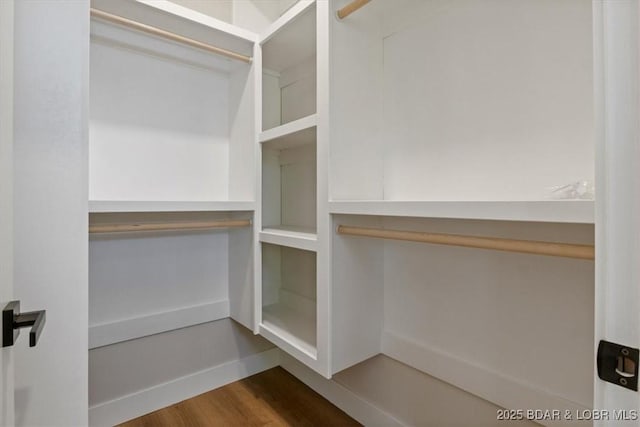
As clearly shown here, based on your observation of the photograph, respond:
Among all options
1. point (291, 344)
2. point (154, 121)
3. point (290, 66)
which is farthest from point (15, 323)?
point (290, 66)

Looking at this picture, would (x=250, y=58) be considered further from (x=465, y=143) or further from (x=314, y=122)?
(x=465, y=143)

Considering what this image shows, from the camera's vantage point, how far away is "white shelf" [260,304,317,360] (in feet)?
4.66

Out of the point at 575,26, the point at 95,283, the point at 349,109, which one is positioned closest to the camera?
the point at 575,26

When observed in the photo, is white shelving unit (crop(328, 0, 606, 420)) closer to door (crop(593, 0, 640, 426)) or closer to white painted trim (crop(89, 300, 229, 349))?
door (crop(593, 0, 640, 426))

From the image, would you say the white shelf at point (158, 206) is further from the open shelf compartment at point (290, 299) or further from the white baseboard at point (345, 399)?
the white baseboard at point (345, 399)

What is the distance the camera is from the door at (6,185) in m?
0.59

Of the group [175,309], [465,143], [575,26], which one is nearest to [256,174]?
[175,309]

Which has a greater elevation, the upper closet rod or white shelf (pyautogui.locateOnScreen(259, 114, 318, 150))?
the upper closet rod

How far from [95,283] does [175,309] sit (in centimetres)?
41

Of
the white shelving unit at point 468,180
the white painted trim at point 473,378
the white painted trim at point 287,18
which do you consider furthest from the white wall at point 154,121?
the white painted trim at point 473,378

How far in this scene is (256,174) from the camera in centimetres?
165

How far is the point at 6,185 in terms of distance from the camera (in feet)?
1.98

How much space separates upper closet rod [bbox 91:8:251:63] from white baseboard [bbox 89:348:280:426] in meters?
1.71

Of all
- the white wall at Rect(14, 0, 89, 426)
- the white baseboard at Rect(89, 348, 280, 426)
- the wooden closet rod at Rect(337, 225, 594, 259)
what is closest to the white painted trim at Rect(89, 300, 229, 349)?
the white baseboard at Rect(89, 348, 280, 426)
